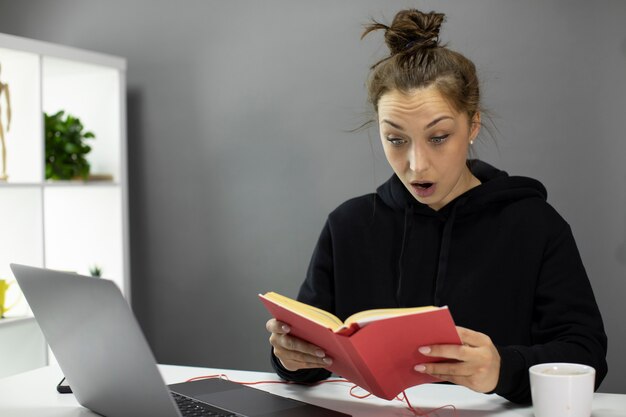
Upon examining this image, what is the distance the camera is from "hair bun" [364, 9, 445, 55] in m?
1.48

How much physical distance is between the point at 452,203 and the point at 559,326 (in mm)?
362

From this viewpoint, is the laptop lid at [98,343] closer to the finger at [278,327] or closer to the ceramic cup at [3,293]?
the finger at [278,327]

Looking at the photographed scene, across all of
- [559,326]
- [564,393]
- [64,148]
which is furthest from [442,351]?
[64,148]

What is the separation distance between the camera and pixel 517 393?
3.88 feet

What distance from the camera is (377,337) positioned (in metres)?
Answer: 1.02

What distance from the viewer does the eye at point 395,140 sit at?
1445 millimetres

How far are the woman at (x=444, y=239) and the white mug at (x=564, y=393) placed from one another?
0.18 meters

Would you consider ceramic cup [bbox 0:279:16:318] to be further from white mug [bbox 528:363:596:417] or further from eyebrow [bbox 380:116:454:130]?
white mug [bbox 528:363:596:417]

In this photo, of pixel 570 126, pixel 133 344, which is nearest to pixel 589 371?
pixel 133 344

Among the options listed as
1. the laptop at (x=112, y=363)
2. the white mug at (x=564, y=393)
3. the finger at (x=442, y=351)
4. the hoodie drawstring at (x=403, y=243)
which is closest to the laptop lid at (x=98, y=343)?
the laptop at (x=112, y=363)

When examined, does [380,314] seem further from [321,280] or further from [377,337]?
[321,280]

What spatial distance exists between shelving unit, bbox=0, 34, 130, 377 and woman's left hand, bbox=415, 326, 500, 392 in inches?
77.1

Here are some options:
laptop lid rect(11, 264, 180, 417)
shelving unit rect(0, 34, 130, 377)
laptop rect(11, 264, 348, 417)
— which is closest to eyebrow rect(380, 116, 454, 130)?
laptop rect(11, 264, 348, 417)

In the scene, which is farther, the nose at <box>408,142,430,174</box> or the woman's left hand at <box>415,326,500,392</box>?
the nose at <box>408,142,430,174</box>
